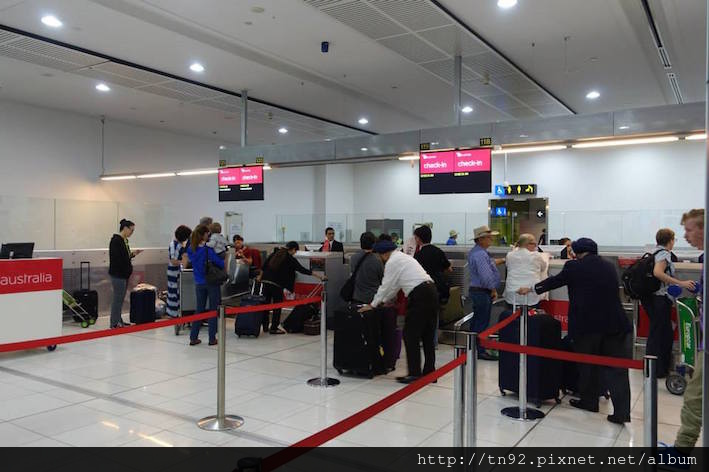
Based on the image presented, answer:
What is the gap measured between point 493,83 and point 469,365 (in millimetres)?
7173

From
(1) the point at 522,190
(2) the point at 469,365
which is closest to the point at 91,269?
(2) the point at 469,365

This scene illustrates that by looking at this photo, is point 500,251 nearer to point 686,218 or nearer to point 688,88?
point 688,88

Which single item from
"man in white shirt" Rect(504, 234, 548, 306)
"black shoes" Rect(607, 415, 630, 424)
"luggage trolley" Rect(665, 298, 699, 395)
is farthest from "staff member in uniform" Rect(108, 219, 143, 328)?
"luggage trolley" Rect(665, 298, 699, 395)

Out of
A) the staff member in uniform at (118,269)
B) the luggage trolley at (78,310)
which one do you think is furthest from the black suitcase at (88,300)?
the staff member in uniform at (118,269)

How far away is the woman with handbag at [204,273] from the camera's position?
24.5 ft

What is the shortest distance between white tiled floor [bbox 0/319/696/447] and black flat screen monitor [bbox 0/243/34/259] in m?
1.51

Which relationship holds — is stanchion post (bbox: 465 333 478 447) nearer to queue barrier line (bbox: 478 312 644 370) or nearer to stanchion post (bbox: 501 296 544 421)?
queue barrier line (bbox: 478 312 644 370)

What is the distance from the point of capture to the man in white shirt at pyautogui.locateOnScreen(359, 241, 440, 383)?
541 cm

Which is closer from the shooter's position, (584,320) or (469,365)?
(469,365)

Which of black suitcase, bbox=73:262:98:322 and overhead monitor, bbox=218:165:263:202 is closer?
black suitcase, bbox=73:262:98:322

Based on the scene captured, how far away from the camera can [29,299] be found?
6.74 metres

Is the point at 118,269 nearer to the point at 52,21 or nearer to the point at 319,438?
the point at 52,21

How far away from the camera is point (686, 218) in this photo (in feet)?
13.3

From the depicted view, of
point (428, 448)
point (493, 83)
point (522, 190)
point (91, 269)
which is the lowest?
point (428, 448)
